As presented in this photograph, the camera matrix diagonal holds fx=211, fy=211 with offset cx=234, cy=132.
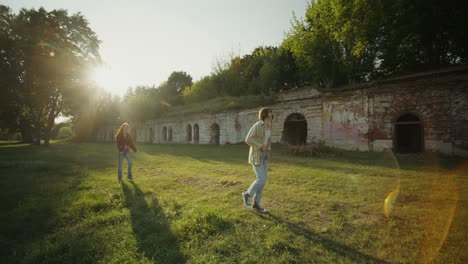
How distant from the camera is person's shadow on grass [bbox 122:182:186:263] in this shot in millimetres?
2770

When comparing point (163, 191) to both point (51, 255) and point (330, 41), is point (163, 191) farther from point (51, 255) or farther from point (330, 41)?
point (330, 41)

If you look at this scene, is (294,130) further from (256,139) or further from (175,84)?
(175,84)

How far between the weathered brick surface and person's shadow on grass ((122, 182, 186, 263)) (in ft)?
43.3

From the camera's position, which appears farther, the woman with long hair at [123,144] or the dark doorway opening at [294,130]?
the dark doorway opening at [294,130]

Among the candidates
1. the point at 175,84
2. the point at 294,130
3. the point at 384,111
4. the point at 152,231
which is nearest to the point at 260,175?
the point at 152,231

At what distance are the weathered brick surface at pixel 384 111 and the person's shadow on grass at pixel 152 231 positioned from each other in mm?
13187

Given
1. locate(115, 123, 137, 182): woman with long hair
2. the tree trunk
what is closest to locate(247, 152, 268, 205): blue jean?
locate(115, 123, 137, 182): woman with long hair

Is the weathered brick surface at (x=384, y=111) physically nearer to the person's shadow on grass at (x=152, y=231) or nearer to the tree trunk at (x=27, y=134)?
the person's shadow on grass at (x=152, y=231)

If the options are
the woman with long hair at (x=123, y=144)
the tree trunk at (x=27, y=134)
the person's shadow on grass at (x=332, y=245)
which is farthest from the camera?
the tree trunk at (x=27, y=134)

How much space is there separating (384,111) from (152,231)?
14329mm

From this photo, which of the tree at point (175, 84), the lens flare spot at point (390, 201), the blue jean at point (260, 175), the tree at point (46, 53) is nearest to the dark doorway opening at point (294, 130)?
the lens flare spot at point (390, 201)

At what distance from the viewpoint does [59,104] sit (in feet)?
82.4

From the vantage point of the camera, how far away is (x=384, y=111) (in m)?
12.8

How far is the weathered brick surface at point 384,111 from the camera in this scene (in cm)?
1091
